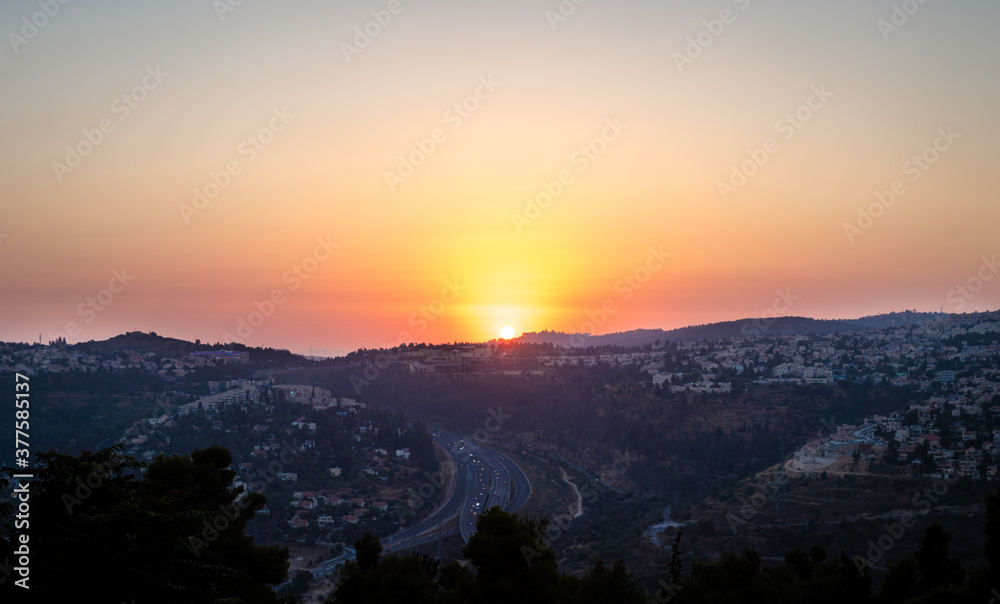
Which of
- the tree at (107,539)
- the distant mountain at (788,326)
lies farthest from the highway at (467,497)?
the distant mountain at (788,326)

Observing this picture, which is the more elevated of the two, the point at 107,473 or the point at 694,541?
the point at 107,473

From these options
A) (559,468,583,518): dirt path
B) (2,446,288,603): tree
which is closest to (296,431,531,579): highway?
(559,468,583,518): dirt path

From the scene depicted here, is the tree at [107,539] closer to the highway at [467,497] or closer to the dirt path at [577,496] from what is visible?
the highway at [467,497]

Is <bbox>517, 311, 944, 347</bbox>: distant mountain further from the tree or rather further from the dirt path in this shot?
the tree

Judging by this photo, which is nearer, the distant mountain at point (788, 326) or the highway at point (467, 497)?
the highway at point (467, 497)

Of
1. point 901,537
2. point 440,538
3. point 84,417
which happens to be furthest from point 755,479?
point 84,417

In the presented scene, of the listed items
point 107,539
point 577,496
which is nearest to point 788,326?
point 577,496

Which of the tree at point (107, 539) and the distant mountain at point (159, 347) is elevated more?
the distant mountain at point (159, 347)

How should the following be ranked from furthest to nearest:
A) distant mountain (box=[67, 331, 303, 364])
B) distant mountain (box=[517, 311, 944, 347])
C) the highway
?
distant mountain (box=[517, 311, 944, 347]) < distant mountain (box=[67, 331, 303, 364]) < the highway

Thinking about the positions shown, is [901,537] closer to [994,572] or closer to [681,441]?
[994,572]

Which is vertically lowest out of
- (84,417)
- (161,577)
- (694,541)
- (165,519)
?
(694,541)

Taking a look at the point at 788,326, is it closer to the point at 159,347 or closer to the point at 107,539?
the point at 159,347
